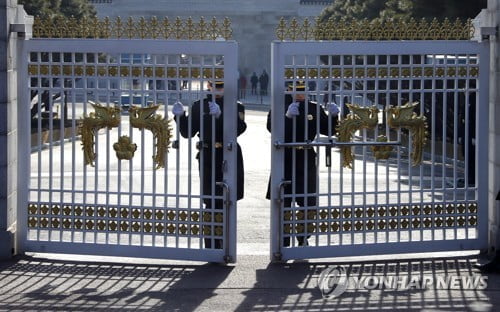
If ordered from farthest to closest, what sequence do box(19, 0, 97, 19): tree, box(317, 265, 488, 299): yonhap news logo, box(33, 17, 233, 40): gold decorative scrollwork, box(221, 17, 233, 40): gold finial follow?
box(19, 0, 97, 19): tree → box(33, 17, 233, 40): gold decorative scrollwork → box(221, 17, 233, 40): gold finial → box(317, 265, 488, 299): yonhap news logo

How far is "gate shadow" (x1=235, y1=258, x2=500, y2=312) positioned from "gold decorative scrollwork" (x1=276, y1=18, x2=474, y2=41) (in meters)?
2.24

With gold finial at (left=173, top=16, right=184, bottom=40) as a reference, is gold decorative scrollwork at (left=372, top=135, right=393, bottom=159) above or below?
below

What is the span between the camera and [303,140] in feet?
37.8

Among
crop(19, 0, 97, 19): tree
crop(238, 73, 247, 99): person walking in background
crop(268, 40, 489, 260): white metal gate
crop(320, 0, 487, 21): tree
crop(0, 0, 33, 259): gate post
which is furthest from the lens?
crop(238, 73, 247, 99): person walking in background

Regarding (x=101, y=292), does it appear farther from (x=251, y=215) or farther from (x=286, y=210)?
(x=251, y=215)

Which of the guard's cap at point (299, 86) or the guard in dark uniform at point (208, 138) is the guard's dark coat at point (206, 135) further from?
the guard's cap at point (299, 86)

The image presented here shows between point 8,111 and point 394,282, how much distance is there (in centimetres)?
412

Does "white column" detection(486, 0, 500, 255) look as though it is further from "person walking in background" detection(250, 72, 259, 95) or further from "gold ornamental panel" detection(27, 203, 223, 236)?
"person walking in background" detection(250, 72, 259, 95)

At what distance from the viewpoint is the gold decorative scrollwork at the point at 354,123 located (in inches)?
442

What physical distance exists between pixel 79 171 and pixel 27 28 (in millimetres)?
9296

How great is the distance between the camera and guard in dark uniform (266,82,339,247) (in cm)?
1119

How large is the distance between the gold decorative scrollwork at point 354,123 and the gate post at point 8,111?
3259mm

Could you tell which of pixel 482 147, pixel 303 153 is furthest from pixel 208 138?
pixel 482 147

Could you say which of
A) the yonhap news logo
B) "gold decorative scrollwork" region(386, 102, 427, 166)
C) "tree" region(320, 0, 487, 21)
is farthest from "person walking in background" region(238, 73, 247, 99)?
the yonhap news logo
